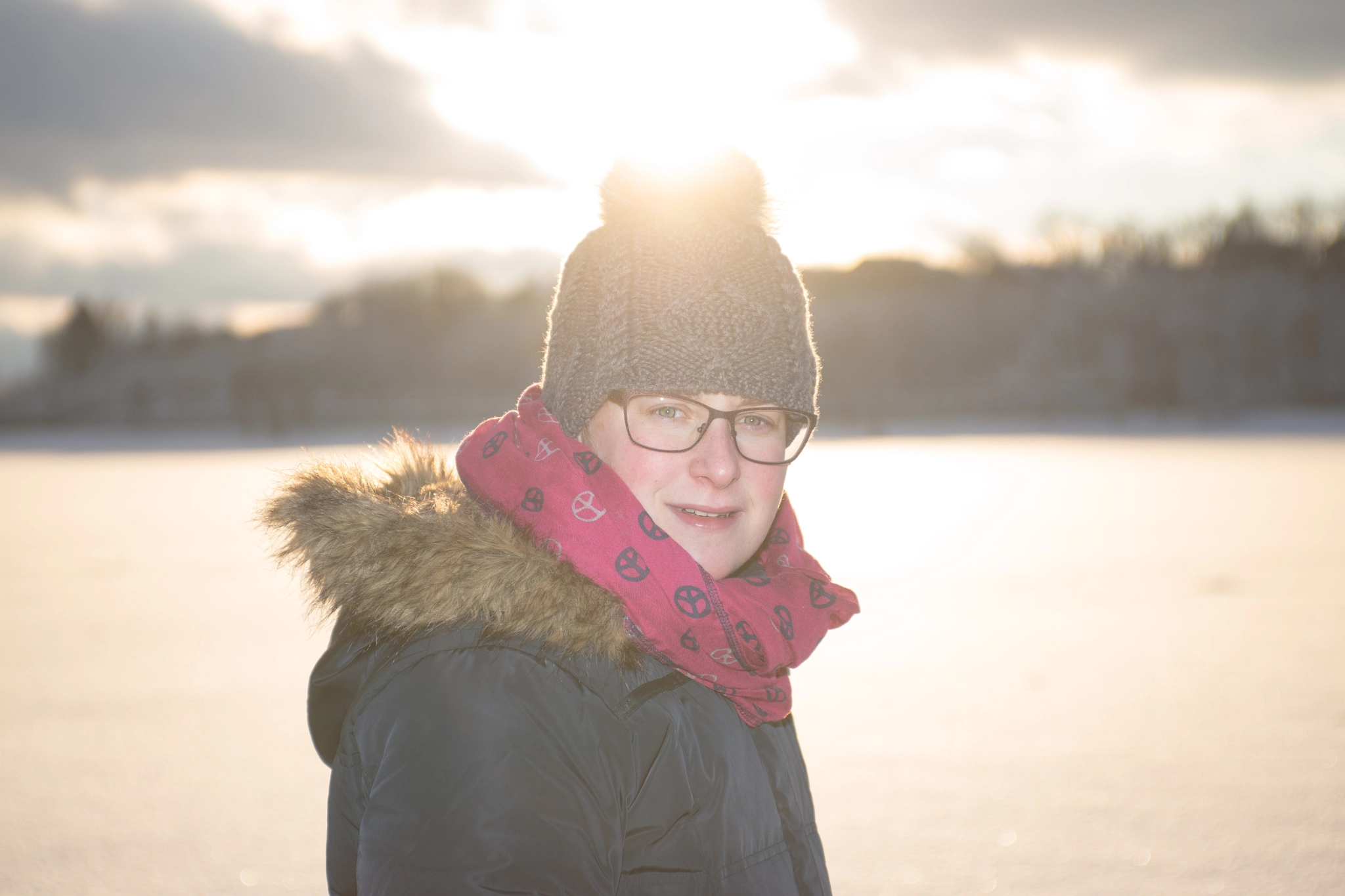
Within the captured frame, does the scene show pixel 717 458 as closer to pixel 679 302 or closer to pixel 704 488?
pixel 704 488

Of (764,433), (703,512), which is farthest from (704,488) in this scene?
(764,433)

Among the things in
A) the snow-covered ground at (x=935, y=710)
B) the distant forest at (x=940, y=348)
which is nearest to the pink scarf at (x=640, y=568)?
the snow-covered ground at (x=935, y=710)

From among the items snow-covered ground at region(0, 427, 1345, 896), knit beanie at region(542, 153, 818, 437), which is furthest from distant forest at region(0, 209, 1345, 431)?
knit beanie at region(542, 153, 818, 437)

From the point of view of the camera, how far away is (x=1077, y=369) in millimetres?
35062

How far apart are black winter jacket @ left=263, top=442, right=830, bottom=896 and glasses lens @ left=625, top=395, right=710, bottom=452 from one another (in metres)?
0.26

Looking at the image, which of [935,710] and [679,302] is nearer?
[679,302]


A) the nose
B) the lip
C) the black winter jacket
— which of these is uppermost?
the nose

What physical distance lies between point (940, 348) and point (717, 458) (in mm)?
40001

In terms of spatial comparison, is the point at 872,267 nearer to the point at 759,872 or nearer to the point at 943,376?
the point at 943,376

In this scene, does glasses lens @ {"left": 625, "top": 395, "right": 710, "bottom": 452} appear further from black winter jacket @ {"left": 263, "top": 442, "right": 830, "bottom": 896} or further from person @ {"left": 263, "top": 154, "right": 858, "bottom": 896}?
black winter jacket @ {"left": 263, "top": 442, "right": 830, "bottom": 896}

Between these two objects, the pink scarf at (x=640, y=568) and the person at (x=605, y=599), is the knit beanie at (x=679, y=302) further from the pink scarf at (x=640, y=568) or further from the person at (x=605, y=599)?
the pink scarf at (x=640, y=568)

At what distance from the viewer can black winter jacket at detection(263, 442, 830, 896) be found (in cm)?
104

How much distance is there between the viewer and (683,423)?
1.51 metres

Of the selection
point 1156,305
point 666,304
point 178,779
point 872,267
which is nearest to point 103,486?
point 178,779
